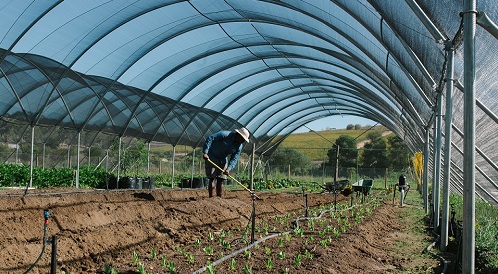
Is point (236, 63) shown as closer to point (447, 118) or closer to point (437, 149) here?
point (437, 149)

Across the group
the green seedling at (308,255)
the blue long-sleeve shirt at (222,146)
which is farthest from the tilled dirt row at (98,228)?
the green seedling at (308,255)

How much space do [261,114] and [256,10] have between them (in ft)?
51.4

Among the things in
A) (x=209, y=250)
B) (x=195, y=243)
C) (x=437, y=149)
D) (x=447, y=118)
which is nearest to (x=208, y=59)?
(x=437, y=149)

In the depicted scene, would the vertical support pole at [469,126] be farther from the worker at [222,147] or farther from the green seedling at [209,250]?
the worker at [222,147]

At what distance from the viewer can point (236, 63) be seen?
1856cm

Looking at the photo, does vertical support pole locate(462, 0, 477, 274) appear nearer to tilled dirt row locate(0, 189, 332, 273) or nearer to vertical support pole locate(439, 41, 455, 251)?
vertical support pole locate(439, 41, 455, 251)

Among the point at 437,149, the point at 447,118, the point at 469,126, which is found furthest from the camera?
the point at 437,149

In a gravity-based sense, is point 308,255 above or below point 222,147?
below

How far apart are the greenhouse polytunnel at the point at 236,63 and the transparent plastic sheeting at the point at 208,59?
0.04 metres

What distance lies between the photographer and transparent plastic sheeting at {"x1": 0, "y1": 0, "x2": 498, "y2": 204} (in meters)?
8.18

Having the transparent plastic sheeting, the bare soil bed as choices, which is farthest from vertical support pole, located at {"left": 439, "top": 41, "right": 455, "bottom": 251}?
the bare soil bed

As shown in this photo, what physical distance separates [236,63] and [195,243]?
1212 cm

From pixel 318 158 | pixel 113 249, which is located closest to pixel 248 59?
pixel 113 249

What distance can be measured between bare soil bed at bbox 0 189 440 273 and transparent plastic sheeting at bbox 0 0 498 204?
85.7 inches
